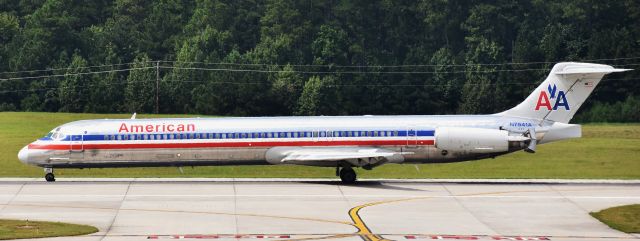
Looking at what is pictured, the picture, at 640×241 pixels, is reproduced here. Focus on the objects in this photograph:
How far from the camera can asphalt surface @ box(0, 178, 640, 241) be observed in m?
34.9

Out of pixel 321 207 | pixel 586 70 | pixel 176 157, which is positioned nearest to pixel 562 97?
pixel 586 70

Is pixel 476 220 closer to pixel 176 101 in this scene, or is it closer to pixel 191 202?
pixel 191 202

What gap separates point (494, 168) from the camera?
68438 mm

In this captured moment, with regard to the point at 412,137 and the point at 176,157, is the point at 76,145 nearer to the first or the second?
the point at 176,157

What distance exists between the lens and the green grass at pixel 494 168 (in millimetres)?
64188

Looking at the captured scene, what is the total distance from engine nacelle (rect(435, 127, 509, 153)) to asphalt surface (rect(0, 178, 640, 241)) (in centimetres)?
163

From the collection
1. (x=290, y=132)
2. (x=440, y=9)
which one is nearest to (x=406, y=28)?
(x=440, y=9)

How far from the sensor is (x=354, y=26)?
13212cm

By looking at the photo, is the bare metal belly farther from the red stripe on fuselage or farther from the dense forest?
the dense forest

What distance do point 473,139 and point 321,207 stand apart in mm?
11338

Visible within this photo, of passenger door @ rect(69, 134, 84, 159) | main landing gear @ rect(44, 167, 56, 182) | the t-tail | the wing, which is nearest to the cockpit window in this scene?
passenger door @ rect(69, 134, 84, 159)

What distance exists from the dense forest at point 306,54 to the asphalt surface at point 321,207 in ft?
185

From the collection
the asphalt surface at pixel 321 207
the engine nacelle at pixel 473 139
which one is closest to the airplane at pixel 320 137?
the engine nacelle at pixel 473 139

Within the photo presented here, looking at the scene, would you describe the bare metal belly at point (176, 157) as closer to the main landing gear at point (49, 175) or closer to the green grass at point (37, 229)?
the main landing gear at point (49, 175)
